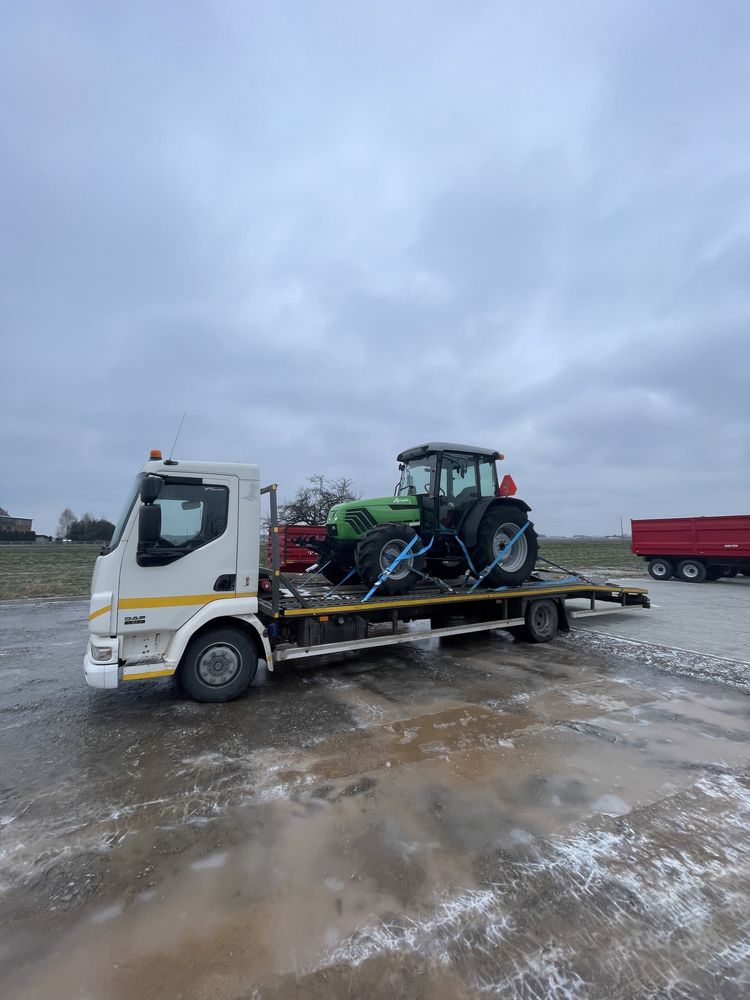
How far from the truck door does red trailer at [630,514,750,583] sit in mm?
17344

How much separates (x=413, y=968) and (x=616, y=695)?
429 cm

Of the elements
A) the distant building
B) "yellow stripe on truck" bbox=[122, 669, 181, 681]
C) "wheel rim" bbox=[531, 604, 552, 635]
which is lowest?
"yellow stripe on truck" bbox=[122, 669, 181, 681]

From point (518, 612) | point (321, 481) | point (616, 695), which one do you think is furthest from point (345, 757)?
point (321, 481)

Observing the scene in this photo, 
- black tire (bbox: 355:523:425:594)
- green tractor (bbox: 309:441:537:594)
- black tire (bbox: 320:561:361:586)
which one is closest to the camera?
black tire (bbox: 355:523:425:594)

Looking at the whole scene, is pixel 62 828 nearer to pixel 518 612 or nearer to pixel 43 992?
pixel 43 992

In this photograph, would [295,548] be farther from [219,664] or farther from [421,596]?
[219,664]

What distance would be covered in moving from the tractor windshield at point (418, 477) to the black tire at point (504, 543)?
41.3 inches

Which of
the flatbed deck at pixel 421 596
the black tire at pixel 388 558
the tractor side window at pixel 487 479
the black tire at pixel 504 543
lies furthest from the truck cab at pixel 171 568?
the tractor side window at pixel 487 479

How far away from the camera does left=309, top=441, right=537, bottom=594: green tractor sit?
7.07 metres

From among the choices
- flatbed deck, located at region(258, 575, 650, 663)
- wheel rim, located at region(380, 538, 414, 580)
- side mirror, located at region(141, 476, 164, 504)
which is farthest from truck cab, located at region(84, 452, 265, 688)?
wheel rim, located at region(380, 538, 414, 580)

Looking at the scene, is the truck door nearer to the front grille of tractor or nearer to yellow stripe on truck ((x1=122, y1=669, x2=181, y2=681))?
yellow stripe on truck ((x1=122, y1=669, x2=181, y2=681))

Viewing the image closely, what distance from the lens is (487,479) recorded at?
8.30 meters

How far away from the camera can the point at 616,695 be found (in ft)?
18.0

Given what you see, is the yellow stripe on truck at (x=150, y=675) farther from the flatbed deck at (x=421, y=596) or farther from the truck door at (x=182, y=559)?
the flatbed deck at (x=421, y=596)
